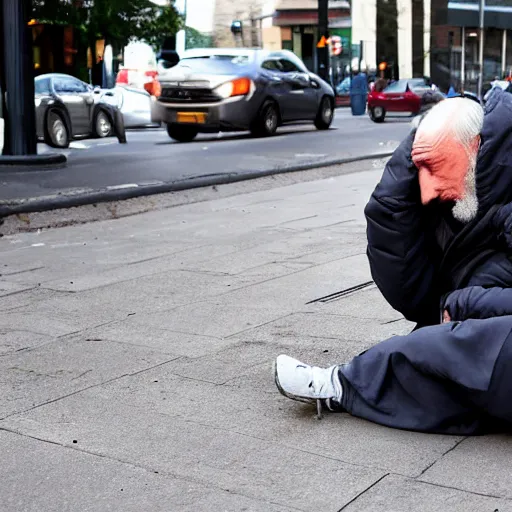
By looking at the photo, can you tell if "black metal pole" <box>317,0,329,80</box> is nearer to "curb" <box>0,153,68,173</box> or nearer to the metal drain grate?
"curb" <box>0,153,68,173</box>

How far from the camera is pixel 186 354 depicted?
4590 millimetres

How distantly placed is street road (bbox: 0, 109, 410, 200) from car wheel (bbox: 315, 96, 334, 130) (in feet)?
0.78

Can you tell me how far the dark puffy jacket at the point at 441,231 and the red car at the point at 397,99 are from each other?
22444 mm

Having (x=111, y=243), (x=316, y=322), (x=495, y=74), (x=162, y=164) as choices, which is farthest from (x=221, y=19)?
(x=316, y=322)

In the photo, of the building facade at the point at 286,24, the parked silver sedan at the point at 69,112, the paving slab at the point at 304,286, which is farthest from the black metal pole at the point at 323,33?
the paving slab at the point at 304,286

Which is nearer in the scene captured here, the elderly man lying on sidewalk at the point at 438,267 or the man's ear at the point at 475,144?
the elderly man lying on sidewalk at the point at 438,267

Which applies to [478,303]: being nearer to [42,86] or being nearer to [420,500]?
[420,500]

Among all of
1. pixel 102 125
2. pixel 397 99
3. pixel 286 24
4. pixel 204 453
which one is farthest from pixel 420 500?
pixel 286 24

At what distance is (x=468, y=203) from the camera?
3.62m

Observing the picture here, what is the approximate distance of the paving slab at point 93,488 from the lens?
9.78ft

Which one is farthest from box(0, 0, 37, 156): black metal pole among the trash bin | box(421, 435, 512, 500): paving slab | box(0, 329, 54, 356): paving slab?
the trash bin

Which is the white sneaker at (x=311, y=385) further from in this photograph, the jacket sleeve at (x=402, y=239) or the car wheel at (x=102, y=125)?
the car wheel at (x=102, y=125)

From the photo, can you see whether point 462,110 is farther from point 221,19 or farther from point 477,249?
point 221,19

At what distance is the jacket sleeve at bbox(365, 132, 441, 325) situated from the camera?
367 centimetres
